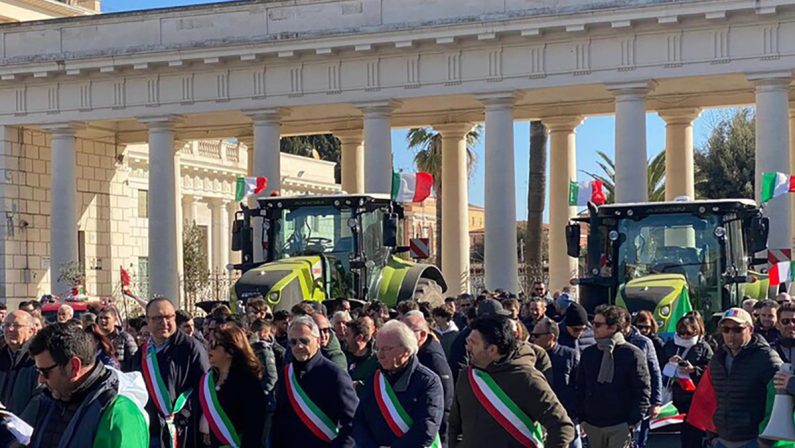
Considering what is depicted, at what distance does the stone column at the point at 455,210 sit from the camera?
35.7m

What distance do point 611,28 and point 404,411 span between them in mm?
23277

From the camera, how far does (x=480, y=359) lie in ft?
23.8

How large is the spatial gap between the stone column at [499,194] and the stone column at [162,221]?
8668 mm

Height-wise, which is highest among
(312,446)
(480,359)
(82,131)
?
(82,131)

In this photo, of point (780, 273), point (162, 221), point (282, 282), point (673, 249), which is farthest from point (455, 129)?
point (673, 249)

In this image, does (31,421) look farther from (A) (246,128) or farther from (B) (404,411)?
(A) (246,128)

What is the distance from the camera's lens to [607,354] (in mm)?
10219

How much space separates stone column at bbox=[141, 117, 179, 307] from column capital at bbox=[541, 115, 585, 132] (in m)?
10.3

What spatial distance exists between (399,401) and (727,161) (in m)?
51.0

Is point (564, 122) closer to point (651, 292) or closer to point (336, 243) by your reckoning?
point (336, 243)

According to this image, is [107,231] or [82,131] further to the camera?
[107,231]

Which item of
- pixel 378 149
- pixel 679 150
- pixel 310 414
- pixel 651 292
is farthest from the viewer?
pixel 679 150

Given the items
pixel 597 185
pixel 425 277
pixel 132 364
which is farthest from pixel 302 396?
pixel 597 185

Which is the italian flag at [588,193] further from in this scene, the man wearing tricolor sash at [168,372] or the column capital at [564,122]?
the man wearing tricolor sash at [168,372]
